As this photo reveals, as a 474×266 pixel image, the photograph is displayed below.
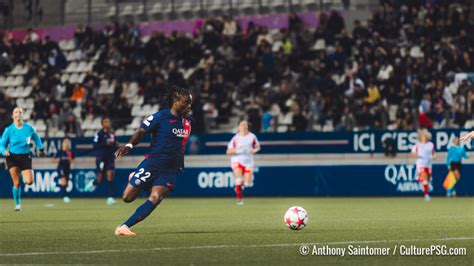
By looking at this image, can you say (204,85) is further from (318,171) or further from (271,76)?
(318,171)

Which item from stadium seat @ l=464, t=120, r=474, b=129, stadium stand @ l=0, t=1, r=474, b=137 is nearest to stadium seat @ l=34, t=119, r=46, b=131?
stadium stand @ l=0, t=1, r=474, b=137

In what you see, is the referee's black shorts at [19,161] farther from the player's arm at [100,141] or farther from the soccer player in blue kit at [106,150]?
the player's arm at [100,141]

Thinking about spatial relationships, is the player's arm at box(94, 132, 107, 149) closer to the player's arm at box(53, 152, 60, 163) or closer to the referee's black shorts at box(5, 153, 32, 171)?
the player's arm at box(53, 152, 60, 163)

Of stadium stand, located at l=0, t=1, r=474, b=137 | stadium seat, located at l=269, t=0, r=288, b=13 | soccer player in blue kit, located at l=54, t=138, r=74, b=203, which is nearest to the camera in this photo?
stadium stand, located at l=0, t=1, r=474, b=137

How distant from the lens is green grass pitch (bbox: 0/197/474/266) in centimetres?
1289

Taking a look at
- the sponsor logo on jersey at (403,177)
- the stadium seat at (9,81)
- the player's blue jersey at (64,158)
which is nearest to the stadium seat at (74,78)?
the stadium seat at (9,81)

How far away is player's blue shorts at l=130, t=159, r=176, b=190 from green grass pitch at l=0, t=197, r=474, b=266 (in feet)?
2.56

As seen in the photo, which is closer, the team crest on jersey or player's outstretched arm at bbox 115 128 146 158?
player's outstretched arm at bbox 115 128 146 158

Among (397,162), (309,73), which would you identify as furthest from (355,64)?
(397,162)

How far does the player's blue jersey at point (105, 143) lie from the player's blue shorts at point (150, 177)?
1591cm

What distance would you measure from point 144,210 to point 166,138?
126 cm

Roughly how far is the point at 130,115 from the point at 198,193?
→ 15.9 feet

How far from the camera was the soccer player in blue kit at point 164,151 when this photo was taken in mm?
16828

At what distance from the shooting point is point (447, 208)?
87.5ft
